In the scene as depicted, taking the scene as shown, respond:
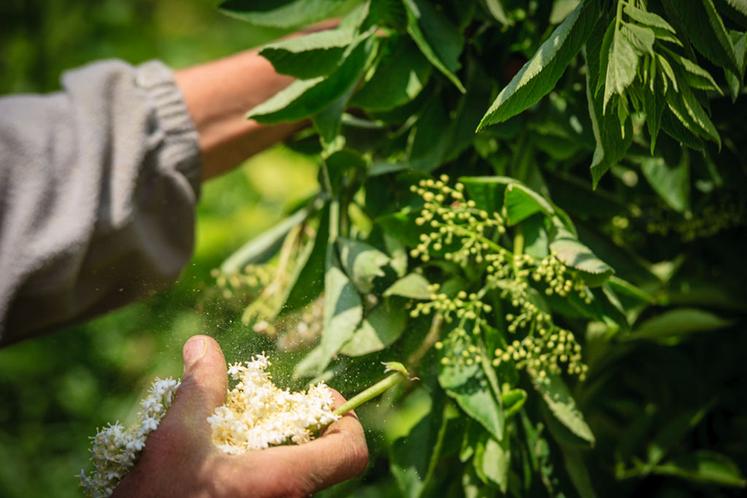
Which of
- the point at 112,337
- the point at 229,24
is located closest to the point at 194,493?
the point at 112,337

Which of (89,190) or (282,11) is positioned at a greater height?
(282,11)

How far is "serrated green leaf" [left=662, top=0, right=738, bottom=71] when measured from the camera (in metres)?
0.36

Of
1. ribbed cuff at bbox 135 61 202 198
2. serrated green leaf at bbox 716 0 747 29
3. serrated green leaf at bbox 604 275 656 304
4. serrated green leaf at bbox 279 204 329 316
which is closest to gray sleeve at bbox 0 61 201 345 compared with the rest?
ribbed cuff at bbox 135 61 202 198

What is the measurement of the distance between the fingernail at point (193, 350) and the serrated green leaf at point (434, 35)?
22 cm

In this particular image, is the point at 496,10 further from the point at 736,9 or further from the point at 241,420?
Result: the point at 241,420

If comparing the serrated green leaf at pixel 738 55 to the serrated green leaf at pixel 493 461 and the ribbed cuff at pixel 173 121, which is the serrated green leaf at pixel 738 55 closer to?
the serrated green leaf at pixel 493 461

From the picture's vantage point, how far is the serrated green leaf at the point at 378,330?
0.47m

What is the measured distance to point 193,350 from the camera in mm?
376

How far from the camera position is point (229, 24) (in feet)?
5.99

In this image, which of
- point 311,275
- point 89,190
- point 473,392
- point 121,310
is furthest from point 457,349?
point 89,190

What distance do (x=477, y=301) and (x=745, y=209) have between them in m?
0.36

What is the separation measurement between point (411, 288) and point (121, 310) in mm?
228

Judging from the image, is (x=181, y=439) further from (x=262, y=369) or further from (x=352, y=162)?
(x=352, y=162)

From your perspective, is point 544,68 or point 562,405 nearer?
point 544,68
